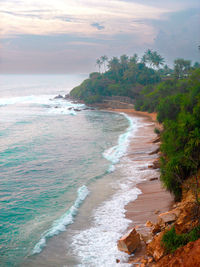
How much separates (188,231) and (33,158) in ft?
74.3

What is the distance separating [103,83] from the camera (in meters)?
97.8

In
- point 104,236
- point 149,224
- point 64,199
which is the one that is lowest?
point 104,236

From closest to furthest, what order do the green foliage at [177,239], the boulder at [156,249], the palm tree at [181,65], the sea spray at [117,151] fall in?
1. the green foliage at [177,239]
2. the boulder at [156,249]
3. the sea spray at [117,151]
4. the palm tree at [181,65]

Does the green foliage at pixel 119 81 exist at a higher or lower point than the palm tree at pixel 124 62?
lower

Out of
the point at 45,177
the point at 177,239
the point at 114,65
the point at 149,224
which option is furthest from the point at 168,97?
the point at 114,65

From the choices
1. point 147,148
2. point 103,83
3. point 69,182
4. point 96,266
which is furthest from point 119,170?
point 103,83

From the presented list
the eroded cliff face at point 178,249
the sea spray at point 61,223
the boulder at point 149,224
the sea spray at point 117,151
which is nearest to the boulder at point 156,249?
the eroded cliff face at point 178,249

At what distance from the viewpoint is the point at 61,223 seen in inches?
631

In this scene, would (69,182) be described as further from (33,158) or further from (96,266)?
(96,266)

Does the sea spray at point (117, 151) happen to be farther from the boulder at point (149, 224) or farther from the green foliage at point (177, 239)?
the green foliage at point (177, 239)

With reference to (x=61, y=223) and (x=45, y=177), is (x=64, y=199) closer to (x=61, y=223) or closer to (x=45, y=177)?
(x=61, y=223)

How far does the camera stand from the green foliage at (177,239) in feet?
32.8

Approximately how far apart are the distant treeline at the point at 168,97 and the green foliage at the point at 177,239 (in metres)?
1.92

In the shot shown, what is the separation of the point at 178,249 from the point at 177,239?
0.50 metres
